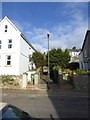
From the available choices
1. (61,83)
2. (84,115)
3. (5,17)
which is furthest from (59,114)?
(5,17)

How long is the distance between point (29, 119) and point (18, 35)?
26.8m

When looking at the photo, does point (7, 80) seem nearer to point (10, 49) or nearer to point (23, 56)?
point (10, 49)

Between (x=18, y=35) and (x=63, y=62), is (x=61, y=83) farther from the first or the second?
(x=63, y=62)

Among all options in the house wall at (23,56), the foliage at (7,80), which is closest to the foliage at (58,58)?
the house wall at (23,56)

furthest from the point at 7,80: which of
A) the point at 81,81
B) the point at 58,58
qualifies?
the point at 58,58

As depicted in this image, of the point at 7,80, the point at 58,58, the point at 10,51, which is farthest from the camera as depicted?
the point at 58,58

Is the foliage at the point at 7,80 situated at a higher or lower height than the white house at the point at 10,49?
lower

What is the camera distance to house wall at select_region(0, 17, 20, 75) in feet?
101

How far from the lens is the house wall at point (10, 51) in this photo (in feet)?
101

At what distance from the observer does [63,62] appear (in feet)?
134

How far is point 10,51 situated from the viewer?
1220 inches

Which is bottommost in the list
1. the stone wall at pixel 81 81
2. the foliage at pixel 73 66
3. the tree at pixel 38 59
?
the stone wall at pixel 81 81

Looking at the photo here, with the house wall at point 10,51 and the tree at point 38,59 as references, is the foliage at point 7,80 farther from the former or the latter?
the tree at point 38,59

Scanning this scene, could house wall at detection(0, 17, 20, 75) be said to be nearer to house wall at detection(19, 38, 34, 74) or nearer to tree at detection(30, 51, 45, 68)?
house wall at detection(19, 38, 34, 74)
